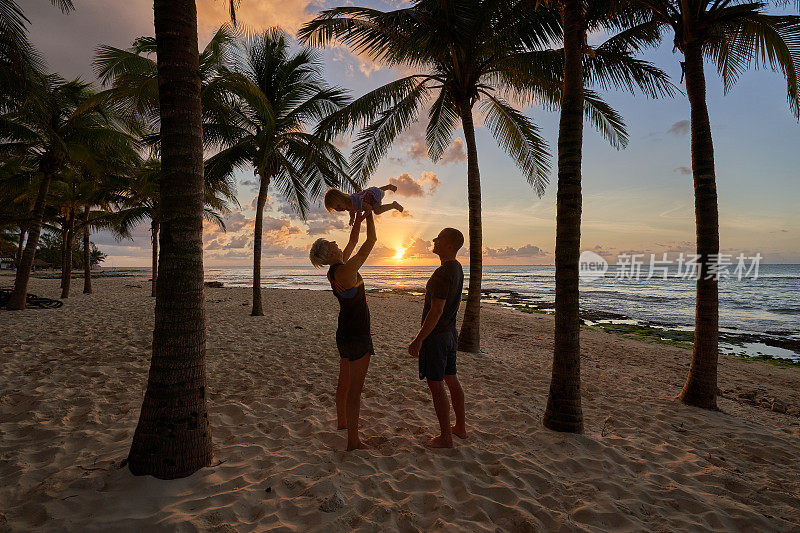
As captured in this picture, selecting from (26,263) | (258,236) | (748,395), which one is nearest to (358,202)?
(748,395)

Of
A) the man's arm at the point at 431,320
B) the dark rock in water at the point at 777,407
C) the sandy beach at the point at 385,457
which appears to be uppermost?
the man's arm at the point at 431,320

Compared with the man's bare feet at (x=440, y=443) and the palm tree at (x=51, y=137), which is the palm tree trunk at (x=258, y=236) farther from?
the man's bare feet at (x=440, y=443)

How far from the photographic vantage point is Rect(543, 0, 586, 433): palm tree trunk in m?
3.66

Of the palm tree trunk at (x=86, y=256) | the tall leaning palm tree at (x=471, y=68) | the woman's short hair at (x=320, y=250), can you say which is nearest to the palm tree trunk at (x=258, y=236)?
the tall leaning palm tree at (x=471, y=68)

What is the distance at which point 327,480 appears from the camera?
260cm

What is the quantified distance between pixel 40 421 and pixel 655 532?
211 inches

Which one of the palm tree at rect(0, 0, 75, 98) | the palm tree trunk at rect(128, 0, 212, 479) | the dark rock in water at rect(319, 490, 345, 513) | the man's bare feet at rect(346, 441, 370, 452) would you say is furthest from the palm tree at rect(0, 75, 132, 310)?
the dark rock in water at rect(319, 490, 345, 513)

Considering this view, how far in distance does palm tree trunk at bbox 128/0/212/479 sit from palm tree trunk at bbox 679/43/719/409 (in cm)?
624

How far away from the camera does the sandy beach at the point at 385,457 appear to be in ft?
7.39

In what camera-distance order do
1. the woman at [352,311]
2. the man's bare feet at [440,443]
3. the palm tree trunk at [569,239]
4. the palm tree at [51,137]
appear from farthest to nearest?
the palm tree at [51,137]
the palm tree trunk at [569,239]
the man's bare feet at [440,443]
the woman at [352,311]

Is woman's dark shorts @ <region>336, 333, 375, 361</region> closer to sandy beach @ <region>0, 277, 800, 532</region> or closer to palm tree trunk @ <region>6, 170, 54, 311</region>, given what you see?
sandy beach @ <region>0, 277, 800, 532</region>

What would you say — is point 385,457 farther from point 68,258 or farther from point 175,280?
point 68,258

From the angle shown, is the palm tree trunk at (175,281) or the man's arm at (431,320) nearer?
the palm tree trunk at (175,281)

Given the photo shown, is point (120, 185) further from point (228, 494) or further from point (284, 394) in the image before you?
point (228, 494)
